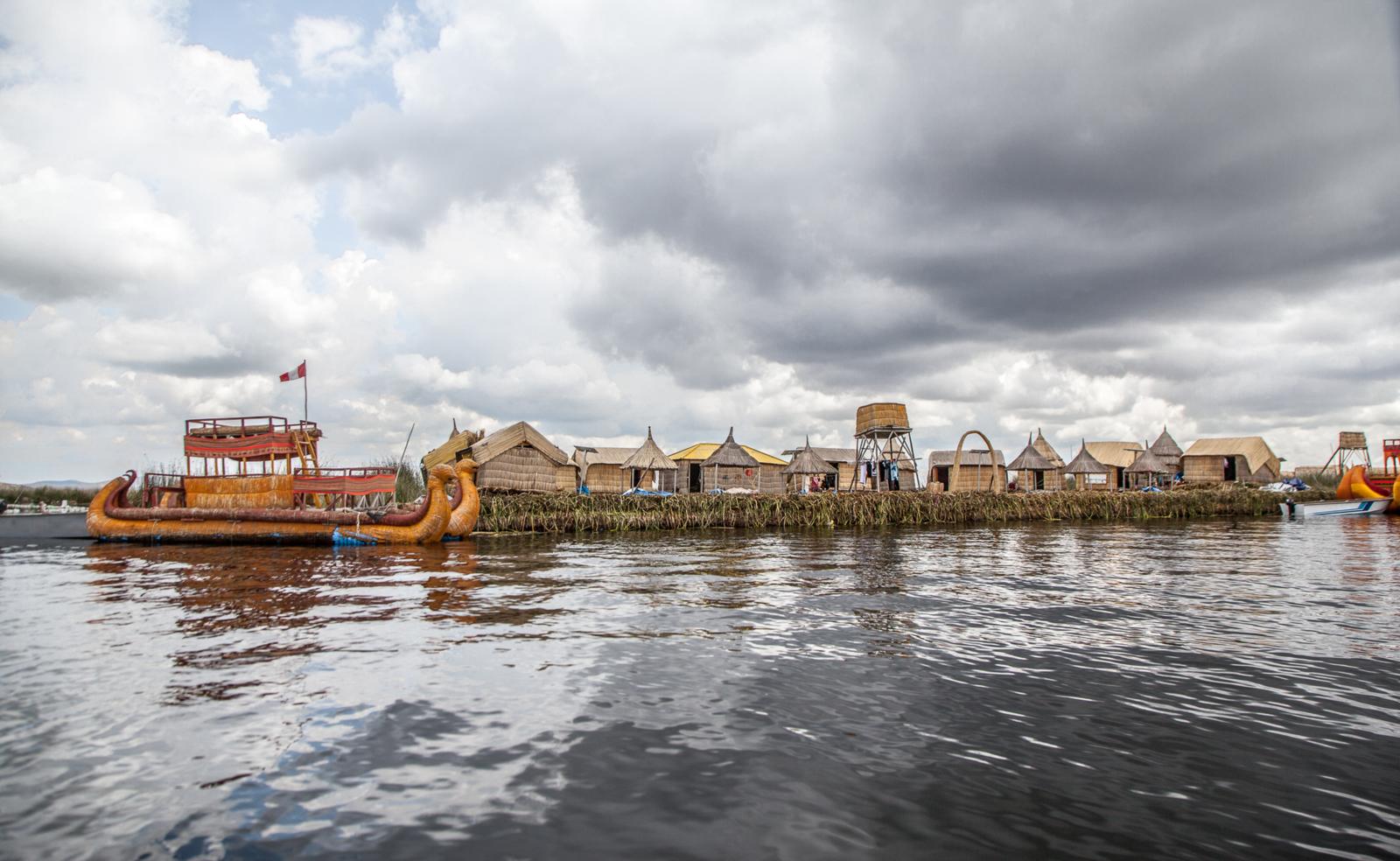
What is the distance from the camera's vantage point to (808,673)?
7398 millimetres

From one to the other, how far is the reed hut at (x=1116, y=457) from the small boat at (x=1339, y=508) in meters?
23.2

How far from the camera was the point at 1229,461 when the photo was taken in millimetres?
63531

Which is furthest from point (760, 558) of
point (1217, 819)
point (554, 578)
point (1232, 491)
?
point (1232, 491)

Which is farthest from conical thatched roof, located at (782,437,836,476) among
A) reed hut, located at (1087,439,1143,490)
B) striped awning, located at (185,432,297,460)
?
reed hut, located at (1087,439,1143,490)

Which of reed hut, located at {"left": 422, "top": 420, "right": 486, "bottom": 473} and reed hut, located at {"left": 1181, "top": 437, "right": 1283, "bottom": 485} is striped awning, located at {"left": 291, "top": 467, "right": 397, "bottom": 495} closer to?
reed hut, located at {"left": 422, "top": 420, "right": 486, "bottom": 473}

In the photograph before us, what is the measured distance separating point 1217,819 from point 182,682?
28.1 feet

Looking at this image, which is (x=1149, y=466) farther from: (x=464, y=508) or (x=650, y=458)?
(x=464, y=508)

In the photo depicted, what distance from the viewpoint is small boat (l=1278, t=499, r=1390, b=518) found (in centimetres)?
3756

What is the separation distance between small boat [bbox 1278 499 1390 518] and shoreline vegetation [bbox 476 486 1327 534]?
7872mm

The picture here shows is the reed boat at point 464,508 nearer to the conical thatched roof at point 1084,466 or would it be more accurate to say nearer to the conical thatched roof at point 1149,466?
the conical thatched roof at point 1084,466

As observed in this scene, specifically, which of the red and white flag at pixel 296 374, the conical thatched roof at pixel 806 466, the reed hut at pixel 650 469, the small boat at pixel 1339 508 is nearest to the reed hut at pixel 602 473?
the reed hut at pixel 650 469

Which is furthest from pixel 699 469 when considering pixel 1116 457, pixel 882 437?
pixel 1116 457

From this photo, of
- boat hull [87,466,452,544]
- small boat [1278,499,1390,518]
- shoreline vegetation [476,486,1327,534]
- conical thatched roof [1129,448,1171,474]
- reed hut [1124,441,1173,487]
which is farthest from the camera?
reed hut [1124,441,1173,487]

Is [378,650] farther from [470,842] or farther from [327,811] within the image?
[470,842]
